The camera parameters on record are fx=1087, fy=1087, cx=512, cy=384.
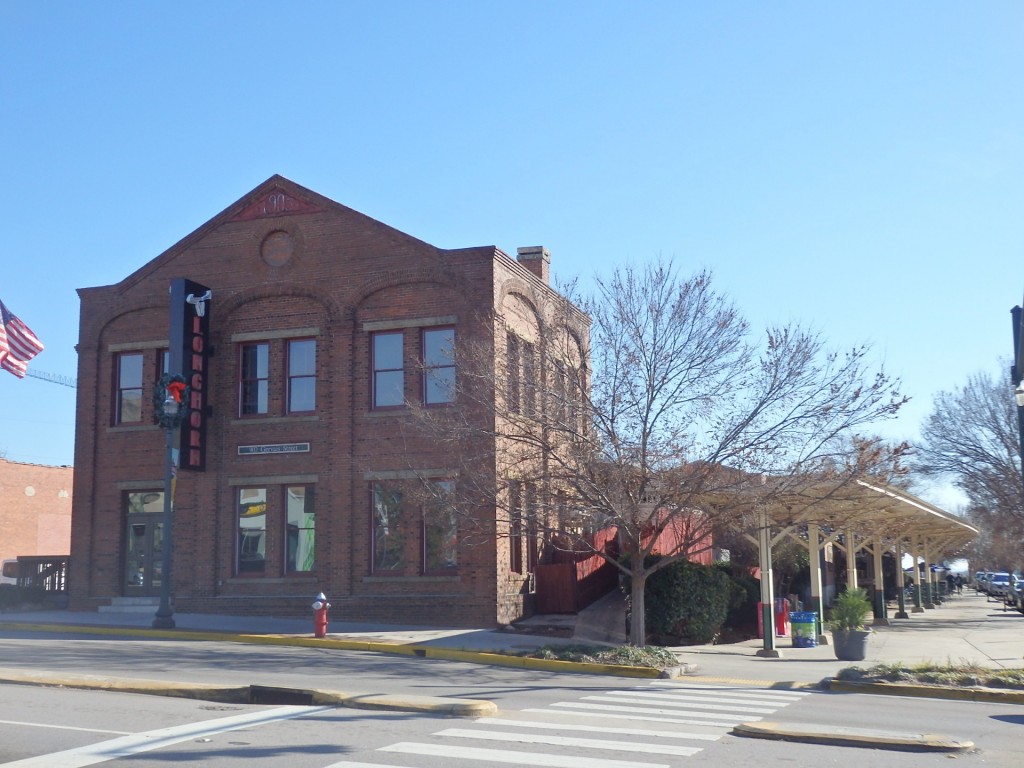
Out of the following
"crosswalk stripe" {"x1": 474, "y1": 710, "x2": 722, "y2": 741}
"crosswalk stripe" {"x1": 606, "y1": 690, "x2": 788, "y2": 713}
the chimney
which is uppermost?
the chimney

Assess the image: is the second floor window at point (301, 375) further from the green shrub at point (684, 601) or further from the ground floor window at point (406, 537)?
the green shrub at point (684, 601)

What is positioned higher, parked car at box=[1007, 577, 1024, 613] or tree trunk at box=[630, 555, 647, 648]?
tree trunk at box=[630, 555, 647, 648]

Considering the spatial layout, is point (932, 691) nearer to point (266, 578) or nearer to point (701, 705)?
point (701, 705)

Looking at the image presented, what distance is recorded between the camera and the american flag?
2727 cm

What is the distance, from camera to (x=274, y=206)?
2773cm

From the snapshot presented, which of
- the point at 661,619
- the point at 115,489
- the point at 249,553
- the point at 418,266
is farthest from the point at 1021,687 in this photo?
the point at 115,489

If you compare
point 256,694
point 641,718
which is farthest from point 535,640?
point 641,718

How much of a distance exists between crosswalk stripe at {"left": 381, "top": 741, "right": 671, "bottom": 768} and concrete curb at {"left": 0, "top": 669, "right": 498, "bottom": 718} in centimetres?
222

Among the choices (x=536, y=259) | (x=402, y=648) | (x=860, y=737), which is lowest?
(x=860, y=737)

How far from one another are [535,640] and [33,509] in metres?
33.9

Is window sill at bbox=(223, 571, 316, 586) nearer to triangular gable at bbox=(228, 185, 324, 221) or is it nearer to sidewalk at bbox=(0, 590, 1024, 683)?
sidewalk at bbox=(0, 590, 1024, 683)

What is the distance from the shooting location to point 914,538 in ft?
148

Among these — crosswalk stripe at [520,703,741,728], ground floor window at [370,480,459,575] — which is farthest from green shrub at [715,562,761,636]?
crosswalk stripe at [520,703,741,728]

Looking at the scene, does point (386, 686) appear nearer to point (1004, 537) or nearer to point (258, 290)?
point (258, 290)
